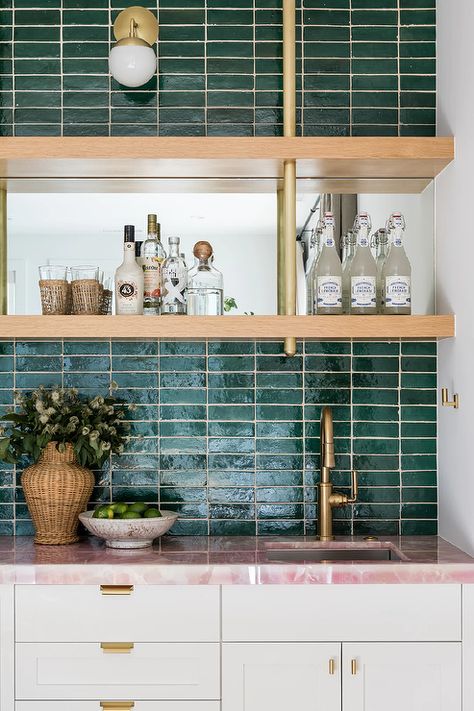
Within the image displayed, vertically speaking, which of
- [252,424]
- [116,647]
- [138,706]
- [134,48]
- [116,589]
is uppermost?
[134,48]

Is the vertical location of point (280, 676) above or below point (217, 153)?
below

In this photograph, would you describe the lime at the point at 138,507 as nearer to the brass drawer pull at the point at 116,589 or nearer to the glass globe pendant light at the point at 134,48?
the brass drawer pull at the point at 116,589

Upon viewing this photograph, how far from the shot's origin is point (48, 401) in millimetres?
2436

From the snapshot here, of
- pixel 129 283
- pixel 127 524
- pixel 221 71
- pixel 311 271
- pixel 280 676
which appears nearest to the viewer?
pixel 280 676

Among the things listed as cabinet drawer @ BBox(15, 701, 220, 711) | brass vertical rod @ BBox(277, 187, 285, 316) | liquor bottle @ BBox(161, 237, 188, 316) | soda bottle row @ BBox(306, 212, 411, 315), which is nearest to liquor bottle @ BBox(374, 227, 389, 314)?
soda bottle row @ BBox(306, 212, 411, 315)

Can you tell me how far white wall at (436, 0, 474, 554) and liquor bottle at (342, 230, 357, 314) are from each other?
26 centimetres

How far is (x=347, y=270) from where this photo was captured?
2.47 metres

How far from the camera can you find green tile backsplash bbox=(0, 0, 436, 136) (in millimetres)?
2578

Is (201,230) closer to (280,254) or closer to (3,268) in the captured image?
(280,254)

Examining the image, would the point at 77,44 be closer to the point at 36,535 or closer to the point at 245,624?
the point at 36,535

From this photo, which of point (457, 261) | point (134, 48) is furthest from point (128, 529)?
point (134, 48)

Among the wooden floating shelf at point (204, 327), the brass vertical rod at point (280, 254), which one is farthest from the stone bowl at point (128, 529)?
the brass vertical rod at point (280, 254)

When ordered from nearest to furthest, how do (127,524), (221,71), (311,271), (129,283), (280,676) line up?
(280,676) < (127,524) < (129,283) < (311,271) < (221,71)

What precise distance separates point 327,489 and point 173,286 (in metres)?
0.73
